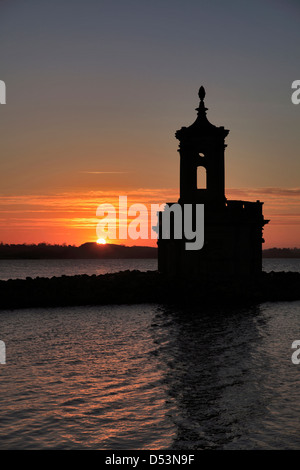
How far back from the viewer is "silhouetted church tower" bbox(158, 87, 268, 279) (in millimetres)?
39094

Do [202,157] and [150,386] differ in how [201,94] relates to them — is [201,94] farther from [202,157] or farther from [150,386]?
[150,386]

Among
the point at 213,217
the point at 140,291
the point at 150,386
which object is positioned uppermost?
the point at 213,217

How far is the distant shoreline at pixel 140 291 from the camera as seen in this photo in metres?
38.3

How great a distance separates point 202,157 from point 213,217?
Result: 176 inches

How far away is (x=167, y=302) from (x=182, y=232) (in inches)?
192

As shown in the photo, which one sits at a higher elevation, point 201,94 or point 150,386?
point 201,94

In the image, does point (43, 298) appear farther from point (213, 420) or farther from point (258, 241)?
point (213, 420)

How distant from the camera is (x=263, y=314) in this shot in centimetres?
3309

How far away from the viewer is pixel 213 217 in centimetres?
3884

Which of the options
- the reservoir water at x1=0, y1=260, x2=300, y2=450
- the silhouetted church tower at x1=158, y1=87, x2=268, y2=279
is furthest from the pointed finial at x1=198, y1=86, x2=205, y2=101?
the reservoir water at x1=0, y1=260, x2=300, y2=450

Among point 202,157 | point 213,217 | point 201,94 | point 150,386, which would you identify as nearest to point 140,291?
point 213,217

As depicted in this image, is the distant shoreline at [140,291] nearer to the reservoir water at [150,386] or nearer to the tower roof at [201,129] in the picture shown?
the reservoir water at [150,386]

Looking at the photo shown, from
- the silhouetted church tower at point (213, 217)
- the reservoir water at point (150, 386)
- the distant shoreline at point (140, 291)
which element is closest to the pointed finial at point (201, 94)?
the silhouetted church tower at point (213, 217)

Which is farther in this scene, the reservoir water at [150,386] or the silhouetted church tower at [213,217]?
the silhouetted church tower at [213,217]
